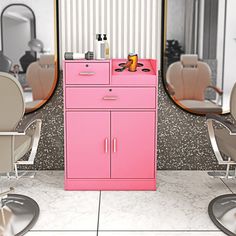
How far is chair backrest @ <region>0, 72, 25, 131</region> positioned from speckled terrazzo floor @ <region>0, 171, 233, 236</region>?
73cm

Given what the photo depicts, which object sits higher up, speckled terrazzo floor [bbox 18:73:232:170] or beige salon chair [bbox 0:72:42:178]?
beige salon chair [bbox 0:72:42:178]

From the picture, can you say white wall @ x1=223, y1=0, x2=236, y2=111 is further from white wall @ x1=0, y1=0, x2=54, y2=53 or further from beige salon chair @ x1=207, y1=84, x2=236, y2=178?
white wall @ x1=0, y1=0, x2=54, y2=53

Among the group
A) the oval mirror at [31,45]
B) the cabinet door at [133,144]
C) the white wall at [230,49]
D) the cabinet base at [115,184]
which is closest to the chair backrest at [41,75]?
the oval mirror at [31,45]

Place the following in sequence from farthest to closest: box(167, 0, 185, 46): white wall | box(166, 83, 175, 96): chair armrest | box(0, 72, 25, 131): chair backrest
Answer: box(166, 83, 175, 96): chair armrest < box(167, 0, 185, 46): white wall < box(0, 72, 25, 131): chair backrest

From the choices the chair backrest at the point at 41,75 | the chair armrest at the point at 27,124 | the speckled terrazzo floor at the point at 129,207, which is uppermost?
the chair backrest at the point at 41,75

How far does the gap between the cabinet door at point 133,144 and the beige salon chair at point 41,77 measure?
0.72 m

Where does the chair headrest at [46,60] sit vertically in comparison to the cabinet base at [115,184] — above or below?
above

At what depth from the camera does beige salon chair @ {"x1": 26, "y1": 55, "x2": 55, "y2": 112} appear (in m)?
3.61

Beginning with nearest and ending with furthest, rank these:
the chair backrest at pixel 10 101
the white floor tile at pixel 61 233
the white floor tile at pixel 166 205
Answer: the chair backrest at pixel 10 101 < the white floor tile at pixel 61 233 < the white floor tile at pixel 166 205

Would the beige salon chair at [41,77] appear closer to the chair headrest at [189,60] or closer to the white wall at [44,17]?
the white wall at [44,17]

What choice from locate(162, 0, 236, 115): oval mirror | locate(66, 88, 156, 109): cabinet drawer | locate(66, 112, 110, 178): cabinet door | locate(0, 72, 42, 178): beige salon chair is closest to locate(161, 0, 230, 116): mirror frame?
locate(162, 0, 236, 115): oval mirror

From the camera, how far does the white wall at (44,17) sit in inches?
139

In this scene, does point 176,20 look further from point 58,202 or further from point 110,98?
point 58,202

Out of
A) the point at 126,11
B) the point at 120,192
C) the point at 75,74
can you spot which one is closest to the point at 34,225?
the point at 120,192
